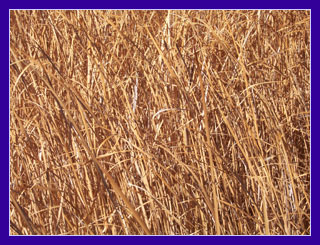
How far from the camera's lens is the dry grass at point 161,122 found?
1.46 meters

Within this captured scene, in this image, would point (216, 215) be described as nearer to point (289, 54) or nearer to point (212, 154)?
point (212, 154)

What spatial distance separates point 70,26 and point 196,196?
64 centimetres

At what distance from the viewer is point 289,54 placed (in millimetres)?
1569

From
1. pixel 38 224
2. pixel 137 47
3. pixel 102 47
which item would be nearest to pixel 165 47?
pixel 137 47

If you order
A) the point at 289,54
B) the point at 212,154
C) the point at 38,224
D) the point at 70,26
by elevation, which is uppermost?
the point at 70,26

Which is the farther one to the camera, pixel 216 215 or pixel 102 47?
pixel 102 47

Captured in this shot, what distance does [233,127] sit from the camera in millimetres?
1508

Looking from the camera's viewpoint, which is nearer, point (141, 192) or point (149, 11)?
point (141, 192)

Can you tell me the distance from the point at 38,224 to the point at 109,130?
1.06 feet

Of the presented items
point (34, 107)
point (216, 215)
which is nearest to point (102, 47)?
point (34, 107)

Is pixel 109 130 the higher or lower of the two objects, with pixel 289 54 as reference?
lower

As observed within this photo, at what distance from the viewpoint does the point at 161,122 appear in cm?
149

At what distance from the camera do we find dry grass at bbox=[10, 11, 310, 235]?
1457mm

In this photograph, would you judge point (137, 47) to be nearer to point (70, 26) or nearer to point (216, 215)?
point (70, 26)
